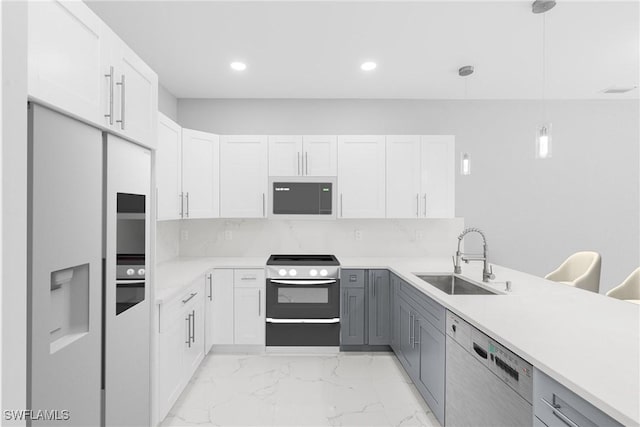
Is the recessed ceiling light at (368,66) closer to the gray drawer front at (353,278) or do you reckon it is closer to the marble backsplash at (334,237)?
the marble backsplash at (334,237)

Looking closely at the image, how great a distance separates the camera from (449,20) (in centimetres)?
235

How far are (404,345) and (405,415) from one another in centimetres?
60

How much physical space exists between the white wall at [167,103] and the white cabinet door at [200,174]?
1.68ft

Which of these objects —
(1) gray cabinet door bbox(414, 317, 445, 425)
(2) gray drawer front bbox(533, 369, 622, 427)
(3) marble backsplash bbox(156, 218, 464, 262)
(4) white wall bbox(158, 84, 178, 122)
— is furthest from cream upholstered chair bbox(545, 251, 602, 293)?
(4) white wall bbox(158, 84, 178, 122)

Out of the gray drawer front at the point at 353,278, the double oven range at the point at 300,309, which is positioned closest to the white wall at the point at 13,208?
the double oven range at the point at 300,309

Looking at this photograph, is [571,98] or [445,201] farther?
[571,98]

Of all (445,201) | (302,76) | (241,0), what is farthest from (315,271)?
(241,0)

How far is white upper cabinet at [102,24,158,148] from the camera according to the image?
56.9 inches

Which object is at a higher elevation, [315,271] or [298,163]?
[298,163]

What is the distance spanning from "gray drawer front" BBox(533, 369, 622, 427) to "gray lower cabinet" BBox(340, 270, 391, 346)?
211 cm

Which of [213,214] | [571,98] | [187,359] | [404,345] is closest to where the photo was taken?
[187,359]

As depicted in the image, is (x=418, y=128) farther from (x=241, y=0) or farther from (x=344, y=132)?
(x=241, y=0)

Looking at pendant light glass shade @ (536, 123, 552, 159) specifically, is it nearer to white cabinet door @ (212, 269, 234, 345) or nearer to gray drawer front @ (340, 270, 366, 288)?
gray drawer front @ (340, 270, 366, 288)

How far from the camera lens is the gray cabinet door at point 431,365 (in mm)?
2072
